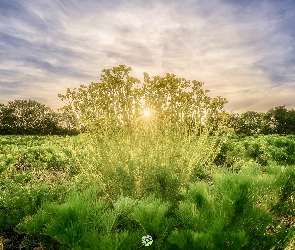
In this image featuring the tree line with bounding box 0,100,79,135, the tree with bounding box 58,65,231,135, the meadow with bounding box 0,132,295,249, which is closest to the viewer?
the meadow with bounding box 0,132,295,249

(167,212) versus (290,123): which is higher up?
(290,123)

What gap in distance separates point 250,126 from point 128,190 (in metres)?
54.5

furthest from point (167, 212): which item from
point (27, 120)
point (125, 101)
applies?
Answer: point (27, 120)

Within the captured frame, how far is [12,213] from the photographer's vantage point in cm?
300

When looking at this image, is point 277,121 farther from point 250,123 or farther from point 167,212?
point 167,212

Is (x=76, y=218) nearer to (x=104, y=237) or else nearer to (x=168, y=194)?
(x=104, y=237)

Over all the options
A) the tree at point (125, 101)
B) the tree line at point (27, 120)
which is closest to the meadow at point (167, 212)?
the tree at point (125, 101)

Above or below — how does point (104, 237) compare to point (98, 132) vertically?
below

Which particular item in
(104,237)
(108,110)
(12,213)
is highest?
(108,110)

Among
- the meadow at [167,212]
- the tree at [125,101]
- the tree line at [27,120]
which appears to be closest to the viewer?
the meadow at [167,212]

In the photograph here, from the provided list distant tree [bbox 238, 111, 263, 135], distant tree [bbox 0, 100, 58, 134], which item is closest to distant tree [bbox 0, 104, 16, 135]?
distant tree [bbox 0, 100, 58, 134]

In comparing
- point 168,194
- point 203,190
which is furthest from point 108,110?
point 203,190

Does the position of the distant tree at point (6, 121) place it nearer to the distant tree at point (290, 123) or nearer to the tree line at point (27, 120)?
the tree line at point (27, 120)

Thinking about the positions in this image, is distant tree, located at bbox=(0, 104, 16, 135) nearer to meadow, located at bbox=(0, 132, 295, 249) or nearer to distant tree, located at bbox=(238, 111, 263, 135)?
distant tree, located at bbox=(238, 111, 263, 135)
